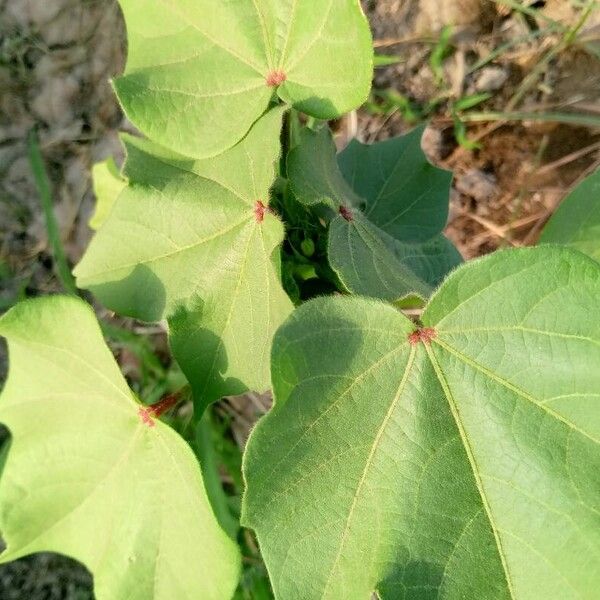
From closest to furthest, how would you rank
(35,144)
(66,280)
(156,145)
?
(156,145)
(66,280)
(35,144)

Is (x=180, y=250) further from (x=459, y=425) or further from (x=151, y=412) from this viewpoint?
(x=459, y=425)

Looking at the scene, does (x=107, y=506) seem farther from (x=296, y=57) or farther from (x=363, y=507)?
(x=296, y=57)

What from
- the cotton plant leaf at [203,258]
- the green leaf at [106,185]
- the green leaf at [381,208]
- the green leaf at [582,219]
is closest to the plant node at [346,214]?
the green leaf at [381,208]

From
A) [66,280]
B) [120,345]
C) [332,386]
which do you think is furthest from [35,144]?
[332,386]

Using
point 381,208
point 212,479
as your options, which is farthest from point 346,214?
point 212,479

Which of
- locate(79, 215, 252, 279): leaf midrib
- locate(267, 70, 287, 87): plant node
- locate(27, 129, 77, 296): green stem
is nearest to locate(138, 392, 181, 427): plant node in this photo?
locate(79, 215, 252, 279): leaf midrib
